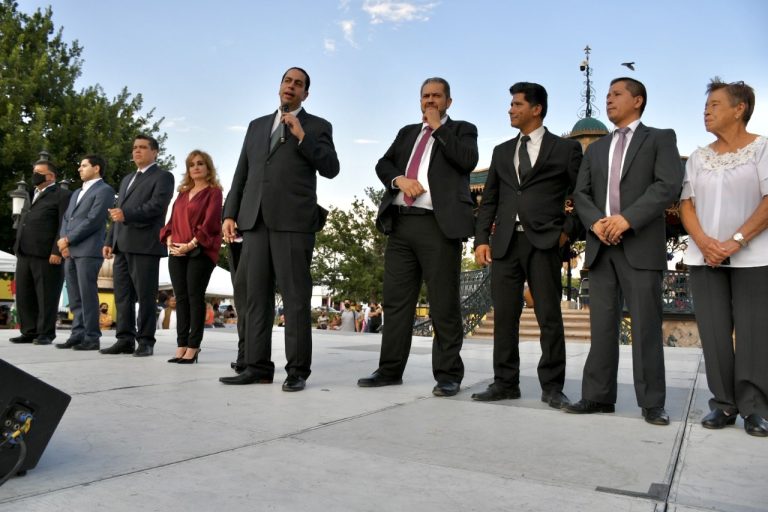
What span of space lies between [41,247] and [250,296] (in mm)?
3855

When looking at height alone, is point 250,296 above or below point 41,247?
below

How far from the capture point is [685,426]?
309cm

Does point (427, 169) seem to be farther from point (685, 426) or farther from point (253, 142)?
point (685, 426)

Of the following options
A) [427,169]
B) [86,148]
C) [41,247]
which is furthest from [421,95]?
[86,148]

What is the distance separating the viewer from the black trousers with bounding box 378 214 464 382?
410 centimetres

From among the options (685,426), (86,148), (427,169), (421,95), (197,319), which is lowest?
(685,426)

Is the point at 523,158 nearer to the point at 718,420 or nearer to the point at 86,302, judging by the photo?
the point at 718,420

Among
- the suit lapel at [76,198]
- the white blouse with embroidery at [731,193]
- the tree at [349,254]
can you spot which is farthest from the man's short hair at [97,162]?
the tree at [349,254]

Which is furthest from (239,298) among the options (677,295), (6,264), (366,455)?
(6,264)

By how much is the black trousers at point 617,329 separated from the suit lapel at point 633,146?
1.44 feet

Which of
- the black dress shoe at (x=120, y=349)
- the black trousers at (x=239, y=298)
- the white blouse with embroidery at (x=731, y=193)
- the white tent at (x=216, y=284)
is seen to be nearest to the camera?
the white blouse with embroidery at (x=731, y=193)

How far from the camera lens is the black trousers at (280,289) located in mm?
4062

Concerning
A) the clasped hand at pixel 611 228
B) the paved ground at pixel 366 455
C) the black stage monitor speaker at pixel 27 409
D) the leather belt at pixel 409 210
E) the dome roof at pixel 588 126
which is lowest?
the paved ground at pixel 366 455

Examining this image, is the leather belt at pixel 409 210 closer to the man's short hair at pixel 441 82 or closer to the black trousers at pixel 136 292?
the man's short hair at pixel 441 82
